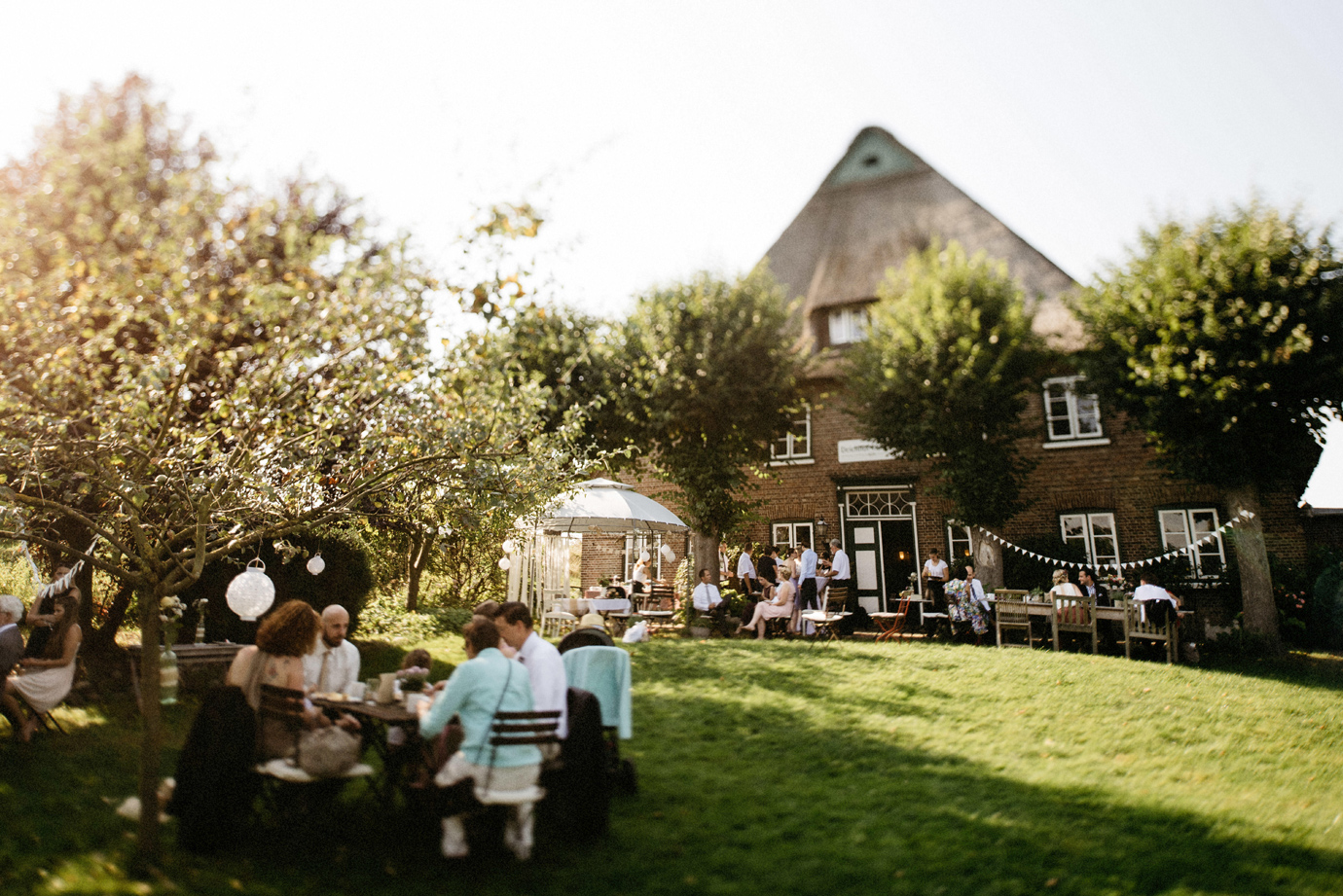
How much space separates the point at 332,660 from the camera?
Result: 20.1ft

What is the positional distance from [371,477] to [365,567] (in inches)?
308

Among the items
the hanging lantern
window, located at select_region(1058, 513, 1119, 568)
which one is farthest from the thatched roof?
the hanging lantern

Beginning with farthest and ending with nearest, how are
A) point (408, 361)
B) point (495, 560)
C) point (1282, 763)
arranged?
point (495, 560) → point (1282, 763) → point (408, 361)

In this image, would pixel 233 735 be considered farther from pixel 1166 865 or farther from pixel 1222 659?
pixel 1222 659

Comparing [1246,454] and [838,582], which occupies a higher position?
[1246,454]

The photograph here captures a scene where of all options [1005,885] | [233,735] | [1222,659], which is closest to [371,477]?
[233,735]

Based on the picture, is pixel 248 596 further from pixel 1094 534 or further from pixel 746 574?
pixel 1094 534

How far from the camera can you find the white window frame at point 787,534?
20391 mm

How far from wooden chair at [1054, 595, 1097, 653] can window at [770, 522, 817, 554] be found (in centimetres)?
756

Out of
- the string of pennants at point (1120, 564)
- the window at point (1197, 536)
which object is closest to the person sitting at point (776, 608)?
the string of pennants at point (1120, 564)

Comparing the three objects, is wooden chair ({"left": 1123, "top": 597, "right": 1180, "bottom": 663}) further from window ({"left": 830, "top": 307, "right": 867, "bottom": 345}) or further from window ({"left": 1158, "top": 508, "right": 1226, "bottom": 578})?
window ({"left": 830, "top": 307, "right": 867, "bottom": 345})

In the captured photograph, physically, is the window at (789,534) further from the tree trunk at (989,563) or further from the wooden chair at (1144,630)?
the wooden chair at (1144,630)

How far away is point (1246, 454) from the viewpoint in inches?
557

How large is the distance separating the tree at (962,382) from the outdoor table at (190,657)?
12.8 m
